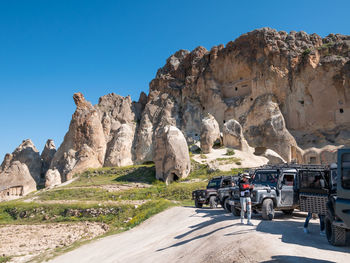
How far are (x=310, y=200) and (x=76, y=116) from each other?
152 feet

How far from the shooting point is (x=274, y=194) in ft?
33.8

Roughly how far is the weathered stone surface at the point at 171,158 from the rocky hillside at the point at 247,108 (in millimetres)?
5711

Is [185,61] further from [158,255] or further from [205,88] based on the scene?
[158,255]

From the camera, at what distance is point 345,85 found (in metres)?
47.4

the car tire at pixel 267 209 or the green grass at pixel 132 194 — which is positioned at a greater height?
the car tire at pixel 267 209

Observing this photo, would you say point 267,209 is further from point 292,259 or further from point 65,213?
point 65,213

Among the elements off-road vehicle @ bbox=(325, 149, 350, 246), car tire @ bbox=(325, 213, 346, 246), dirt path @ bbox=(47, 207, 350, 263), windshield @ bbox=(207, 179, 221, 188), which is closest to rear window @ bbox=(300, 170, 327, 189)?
dirt path @ bbox=(47, 207, 350, 263)

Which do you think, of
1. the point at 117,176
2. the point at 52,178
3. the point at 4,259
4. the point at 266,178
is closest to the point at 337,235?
the point at 266,178

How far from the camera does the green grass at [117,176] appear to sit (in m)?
32.0

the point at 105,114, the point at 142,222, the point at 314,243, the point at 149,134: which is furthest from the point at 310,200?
the point at 105,114

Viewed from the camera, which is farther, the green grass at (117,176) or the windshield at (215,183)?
the green grass at (117,176)

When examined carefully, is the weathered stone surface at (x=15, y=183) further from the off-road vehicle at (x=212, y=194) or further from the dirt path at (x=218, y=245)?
the off-road vehicle at (x=212, y=194)

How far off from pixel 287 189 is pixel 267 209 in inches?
46.7

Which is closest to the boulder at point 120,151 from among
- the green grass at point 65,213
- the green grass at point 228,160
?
the green grass at point 228,160
